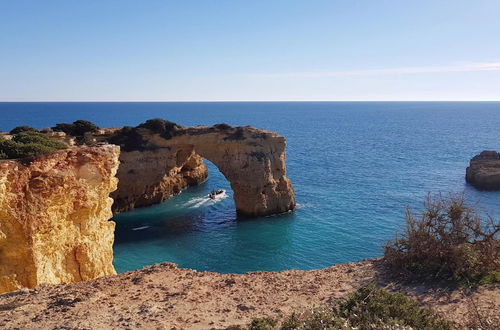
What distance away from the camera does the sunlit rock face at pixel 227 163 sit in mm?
44281

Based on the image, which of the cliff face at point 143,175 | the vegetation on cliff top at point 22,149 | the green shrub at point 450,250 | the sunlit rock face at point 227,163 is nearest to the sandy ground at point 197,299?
the green shrub at point 450,250

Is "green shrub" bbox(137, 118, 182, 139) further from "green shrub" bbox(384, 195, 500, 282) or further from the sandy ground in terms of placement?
"green shrub" bbox(384, 195, 500, 282)

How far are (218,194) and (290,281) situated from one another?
130ft

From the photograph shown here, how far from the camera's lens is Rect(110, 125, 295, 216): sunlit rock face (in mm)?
44281

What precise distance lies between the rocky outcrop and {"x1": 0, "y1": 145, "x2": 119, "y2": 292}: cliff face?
51425 mm

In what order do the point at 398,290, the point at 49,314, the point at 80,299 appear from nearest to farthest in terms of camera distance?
the point at 49,314 < the point at 80,299 < the point at 398,290

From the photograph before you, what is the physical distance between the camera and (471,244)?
1592 cm

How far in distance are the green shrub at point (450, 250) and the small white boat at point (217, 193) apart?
37301mm

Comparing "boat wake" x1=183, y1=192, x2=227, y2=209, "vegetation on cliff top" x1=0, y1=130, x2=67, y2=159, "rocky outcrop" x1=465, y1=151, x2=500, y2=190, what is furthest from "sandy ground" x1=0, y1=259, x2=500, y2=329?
"rocky outcrop" x1=465, y1=151, x2=500, y2=190

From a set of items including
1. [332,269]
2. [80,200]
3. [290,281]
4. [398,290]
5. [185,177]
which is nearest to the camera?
[398,290]

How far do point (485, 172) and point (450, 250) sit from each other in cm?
4883

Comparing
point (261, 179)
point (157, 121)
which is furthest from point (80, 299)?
point (157, 121)

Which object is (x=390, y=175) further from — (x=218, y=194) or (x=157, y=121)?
(x=157, y=121)

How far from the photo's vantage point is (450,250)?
15.6m
